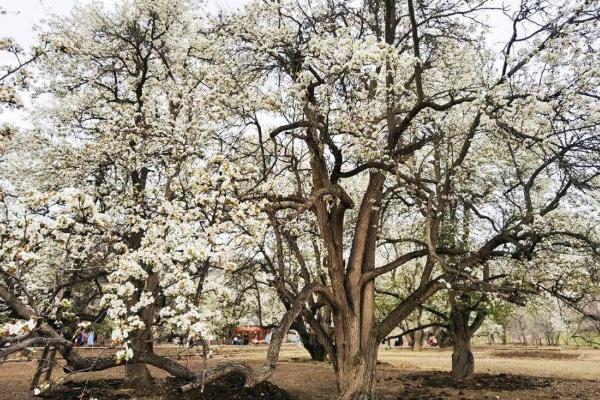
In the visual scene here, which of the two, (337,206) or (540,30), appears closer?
(540,30)

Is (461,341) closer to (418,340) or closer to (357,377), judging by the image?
(357,377)

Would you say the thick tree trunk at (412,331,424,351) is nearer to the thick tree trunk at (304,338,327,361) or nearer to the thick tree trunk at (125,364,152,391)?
the thick tree trunk at (304,338,327,361)

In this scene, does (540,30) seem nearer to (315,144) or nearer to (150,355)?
(315,144)

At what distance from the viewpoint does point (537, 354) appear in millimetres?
32969

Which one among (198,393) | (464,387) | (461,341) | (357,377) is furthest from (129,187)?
(461,341)

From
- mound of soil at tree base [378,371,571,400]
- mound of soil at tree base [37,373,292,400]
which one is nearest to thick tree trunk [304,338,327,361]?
mound of soil at tree base [378,371,571,400]

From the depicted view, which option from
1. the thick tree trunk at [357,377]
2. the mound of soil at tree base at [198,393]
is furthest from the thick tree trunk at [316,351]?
the thick tree trunk at [357,377]

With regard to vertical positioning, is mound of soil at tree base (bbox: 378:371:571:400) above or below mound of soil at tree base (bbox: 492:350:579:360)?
below

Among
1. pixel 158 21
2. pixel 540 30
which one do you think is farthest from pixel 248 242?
pixel 158 21

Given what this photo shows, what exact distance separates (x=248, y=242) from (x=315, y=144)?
4951 millimetres

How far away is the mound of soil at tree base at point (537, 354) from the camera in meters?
31.3

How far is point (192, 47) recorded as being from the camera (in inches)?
523

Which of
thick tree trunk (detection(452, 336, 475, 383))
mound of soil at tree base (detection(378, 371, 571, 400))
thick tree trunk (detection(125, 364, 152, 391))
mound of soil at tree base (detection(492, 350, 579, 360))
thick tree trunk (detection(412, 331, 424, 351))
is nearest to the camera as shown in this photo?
mound of soil at tree base (detection(378, 371, 571, 400))

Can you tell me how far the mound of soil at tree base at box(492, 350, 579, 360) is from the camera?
31344 mm
